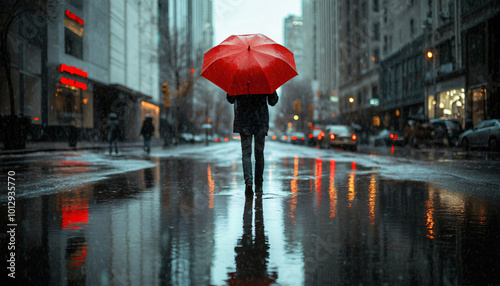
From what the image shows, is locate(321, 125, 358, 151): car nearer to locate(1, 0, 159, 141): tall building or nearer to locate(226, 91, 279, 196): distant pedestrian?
locate(1, 0, 159, 141): tall building

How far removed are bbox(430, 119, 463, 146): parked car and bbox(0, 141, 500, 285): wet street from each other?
22886 millimetres

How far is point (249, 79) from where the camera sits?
273 inches

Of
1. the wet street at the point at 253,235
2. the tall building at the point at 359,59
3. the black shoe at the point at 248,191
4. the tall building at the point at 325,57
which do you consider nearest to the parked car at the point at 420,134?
the tall building at the point at 359,59

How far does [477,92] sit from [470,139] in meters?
11.0

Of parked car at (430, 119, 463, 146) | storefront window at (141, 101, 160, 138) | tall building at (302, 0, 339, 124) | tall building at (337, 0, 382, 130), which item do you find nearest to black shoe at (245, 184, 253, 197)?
parked car at (430, 119, 463, 146)

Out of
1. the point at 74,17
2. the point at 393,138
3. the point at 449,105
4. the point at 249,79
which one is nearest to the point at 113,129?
the point at 249,79

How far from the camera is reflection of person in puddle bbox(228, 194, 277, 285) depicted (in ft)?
9.67

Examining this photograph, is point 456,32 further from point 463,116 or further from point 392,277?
point 392,277

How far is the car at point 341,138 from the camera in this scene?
29.5 m

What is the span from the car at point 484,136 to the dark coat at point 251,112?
17.4m

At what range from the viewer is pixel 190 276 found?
3.01 m

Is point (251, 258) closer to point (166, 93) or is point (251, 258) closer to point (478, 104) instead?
point (478, 104)

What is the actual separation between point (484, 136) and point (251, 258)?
21887 millimetres

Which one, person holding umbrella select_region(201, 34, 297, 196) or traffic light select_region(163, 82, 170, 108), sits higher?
traffic light select_region(163, 82, 170, 108)
